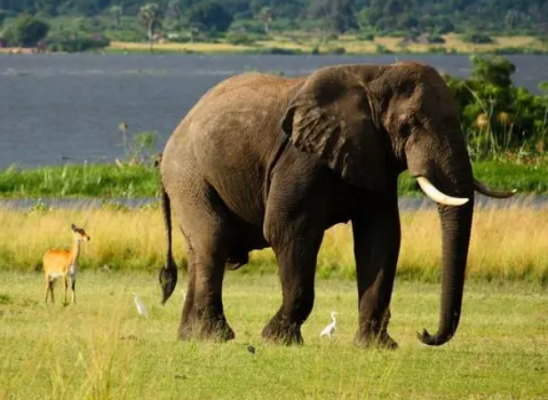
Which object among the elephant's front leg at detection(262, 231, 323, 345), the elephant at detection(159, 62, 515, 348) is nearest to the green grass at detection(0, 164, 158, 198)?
the elephant at detection(159, 62, 515, 348)

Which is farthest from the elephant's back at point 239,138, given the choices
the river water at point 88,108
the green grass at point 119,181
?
the river water at point 88,108

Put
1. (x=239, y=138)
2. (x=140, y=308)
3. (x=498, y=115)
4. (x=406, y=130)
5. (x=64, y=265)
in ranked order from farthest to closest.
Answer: (x=498, y=115), (x=64, y=265), (x=140, y=308), (x=239, y=138), (x=406, y=130)

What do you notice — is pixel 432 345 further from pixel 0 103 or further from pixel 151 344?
pixel 0 103

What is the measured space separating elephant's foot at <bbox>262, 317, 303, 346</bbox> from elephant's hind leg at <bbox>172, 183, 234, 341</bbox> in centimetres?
63

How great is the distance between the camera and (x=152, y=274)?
24.3m

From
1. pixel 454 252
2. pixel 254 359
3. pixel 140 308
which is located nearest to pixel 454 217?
pixel 454 252

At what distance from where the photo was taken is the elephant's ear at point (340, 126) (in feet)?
52.0

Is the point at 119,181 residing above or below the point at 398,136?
below

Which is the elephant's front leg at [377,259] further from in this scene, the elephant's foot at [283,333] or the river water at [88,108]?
the river water at [88,108]

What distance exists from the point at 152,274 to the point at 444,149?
30.3 feet

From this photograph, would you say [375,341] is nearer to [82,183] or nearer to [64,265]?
[64,265]

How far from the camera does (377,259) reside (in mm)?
16203

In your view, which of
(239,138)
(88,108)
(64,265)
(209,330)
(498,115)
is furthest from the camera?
(88,108)

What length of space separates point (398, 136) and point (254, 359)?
226cm
